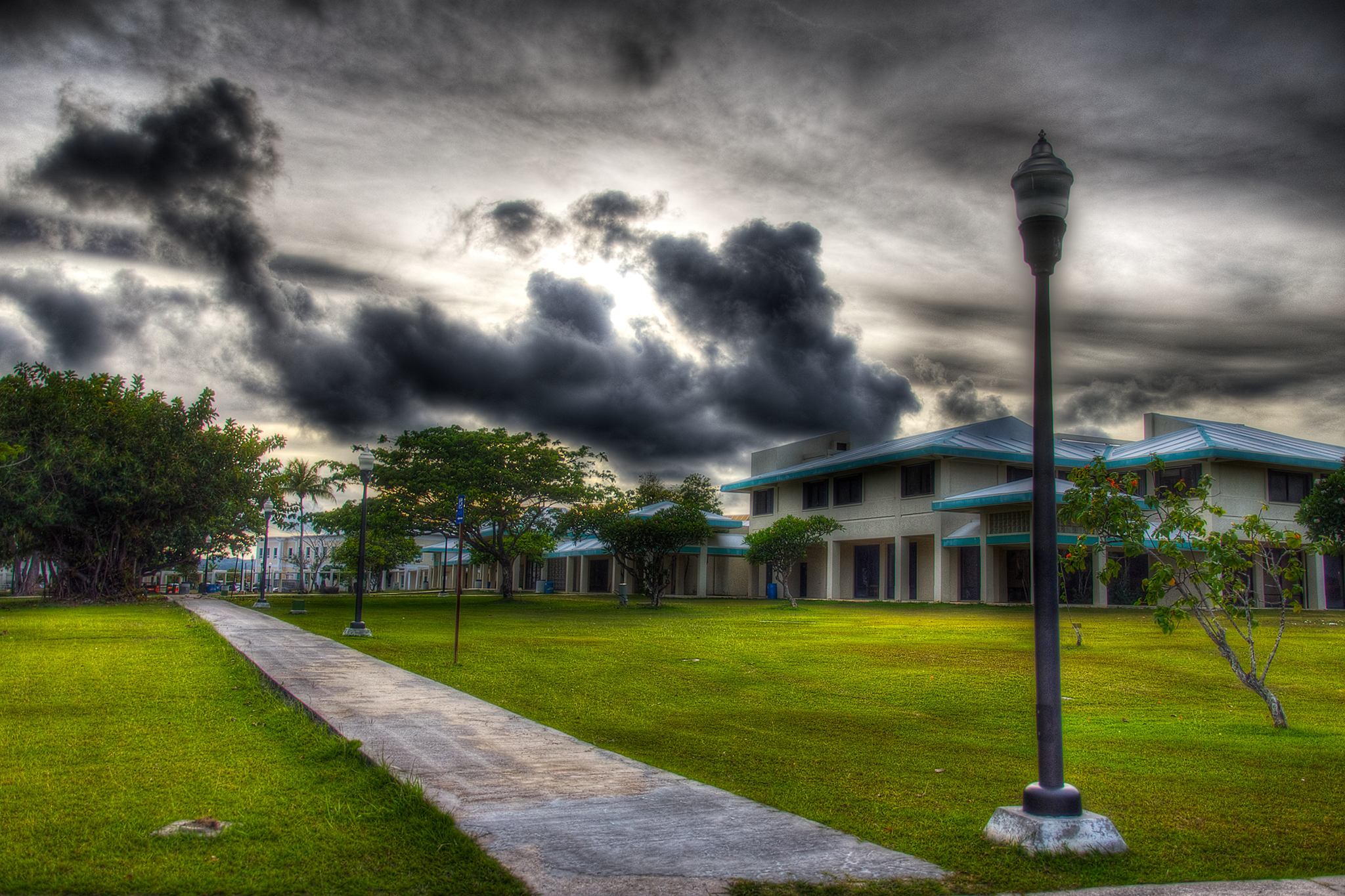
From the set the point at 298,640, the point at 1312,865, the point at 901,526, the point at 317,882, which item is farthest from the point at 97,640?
the point at 901,526

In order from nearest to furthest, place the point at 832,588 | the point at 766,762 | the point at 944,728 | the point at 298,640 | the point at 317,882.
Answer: the point at 317,882
the point at 766,762
the point at 944,728
the point at 298,640
the point at 832,588

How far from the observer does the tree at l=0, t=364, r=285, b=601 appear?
104ft

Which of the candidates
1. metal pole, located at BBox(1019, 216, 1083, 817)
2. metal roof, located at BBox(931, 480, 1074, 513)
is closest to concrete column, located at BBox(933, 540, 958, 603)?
metal roof, located at BBox(931, 480, 1074, 513)

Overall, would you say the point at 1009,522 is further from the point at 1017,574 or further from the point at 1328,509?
the point at 1328,509

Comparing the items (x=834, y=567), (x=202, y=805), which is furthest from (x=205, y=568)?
(x=202, y=805)

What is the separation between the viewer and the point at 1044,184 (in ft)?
17.3

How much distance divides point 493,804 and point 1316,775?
5.91 m

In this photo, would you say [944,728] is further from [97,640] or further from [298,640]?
[97,640]

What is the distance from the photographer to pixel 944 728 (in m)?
9.04

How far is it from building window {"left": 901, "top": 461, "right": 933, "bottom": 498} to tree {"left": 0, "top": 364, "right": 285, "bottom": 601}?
2786cm

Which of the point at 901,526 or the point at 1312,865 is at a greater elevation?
the point at 901,526

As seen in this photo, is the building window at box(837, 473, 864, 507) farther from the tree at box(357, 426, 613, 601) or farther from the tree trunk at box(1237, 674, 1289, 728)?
the tree trunk at box(1237, 674, 1289, 728)

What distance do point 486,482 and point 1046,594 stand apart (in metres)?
35.3

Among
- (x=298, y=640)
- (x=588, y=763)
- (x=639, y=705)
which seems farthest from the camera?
(x=298, y=640)
